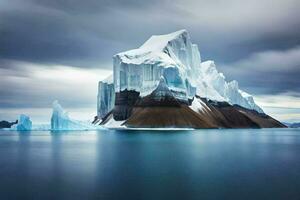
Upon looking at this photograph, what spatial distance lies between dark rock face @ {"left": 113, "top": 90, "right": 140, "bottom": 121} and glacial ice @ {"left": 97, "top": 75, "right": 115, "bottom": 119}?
12.2 m

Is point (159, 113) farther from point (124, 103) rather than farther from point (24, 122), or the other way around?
point (24, 122)

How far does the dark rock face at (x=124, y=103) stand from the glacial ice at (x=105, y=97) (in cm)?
1225

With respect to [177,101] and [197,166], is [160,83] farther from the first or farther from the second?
[197,166]

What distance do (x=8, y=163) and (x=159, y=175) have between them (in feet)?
51.9

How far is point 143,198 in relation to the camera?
69.6 feet

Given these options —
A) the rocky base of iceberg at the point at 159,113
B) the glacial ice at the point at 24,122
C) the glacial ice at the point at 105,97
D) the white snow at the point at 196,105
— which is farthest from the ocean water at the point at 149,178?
the glacial ice at the point at 105,97

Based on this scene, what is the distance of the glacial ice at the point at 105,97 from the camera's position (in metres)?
178

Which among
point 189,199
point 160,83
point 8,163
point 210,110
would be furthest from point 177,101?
point 189,199

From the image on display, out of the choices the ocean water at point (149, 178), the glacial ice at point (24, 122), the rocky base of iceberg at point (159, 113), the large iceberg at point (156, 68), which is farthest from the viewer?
the large iceberg at point (156, 68)

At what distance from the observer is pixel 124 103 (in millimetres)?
163375

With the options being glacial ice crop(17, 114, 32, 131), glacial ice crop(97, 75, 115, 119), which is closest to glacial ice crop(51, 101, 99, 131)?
glacial ice crop(17, 114, 32, 131)

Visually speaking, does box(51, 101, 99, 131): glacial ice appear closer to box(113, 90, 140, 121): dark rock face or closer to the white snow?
box(113, 90, 140, 121): dark rock face

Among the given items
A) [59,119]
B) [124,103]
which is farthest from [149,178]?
[124,103]

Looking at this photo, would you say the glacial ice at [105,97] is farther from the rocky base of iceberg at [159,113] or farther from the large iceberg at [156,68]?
the large iceberg at [156,68]
